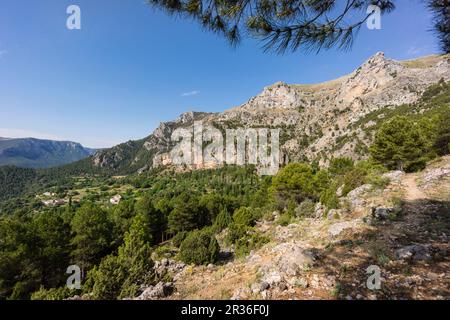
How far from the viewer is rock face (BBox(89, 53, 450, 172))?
73250 millimetres

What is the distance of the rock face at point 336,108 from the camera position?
7325 cm

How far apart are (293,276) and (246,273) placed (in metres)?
1.94

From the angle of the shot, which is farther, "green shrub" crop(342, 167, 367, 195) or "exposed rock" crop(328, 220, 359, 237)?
"green shrub" crop(342, 167, 367, 195)

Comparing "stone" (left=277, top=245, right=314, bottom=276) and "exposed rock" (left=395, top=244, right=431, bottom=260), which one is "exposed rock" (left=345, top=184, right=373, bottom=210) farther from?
"stone" (left=277, top=245, right=314, bottom=276)

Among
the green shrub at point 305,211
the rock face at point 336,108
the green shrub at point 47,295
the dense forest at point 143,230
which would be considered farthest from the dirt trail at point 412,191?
the rock face at point 336,108

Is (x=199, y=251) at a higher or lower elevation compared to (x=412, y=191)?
lower

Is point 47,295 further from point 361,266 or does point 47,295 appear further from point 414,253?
point 414,253

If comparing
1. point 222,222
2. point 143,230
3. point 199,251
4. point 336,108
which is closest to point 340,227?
point 199,251

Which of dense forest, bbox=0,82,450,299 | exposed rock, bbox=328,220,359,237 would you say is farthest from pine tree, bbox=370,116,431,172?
exposed rock, bbox=328,220,359,237

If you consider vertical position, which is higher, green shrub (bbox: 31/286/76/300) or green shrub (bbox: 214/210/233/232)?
green shrub (bbox: 31/286/76/300)

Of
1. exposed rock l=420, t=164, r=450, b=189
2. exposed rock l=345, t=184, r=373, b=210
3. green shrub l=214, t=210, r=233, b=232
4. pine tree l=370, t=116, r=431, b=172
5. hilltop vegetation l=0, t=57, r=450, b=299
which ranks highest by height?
pine tree l=370, t=116, r=431, b=172

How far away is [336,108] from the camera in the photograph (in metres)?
103
